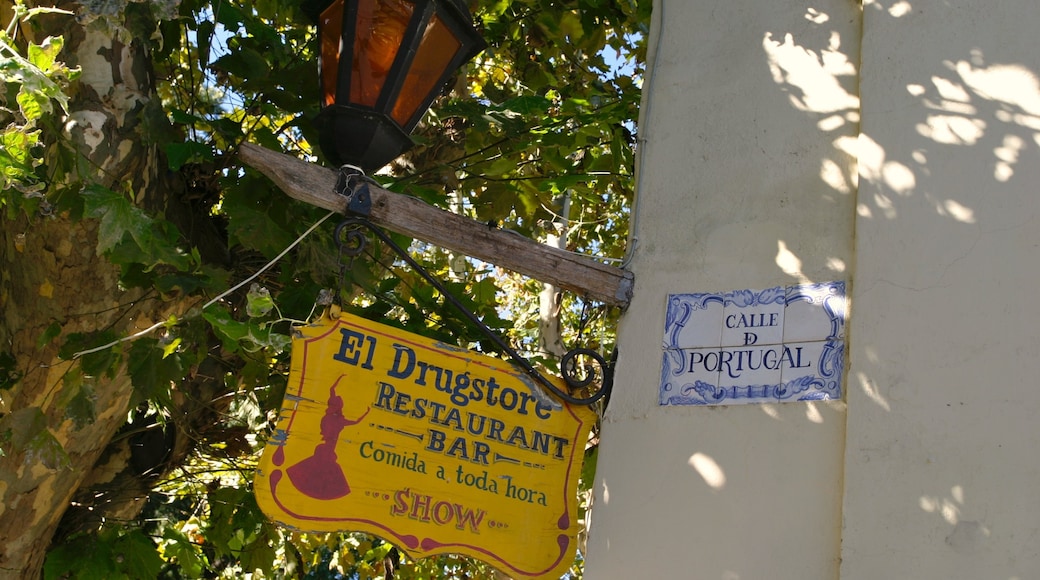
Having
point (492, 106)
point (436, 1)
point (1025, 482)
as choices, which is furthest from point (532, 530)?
point (492, 106)

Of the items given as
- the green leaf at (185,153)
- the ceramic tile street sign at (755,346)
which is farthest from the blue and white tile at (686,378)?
the green leaf at (185,153)

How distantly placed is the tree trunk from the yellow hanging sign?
1.31m

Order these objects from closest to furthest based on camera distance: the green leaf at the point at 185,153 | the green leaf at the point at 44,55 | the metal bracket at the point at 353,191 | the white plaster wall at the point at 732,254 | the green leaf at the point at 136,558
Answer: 1. the green leaf at the point at 44,55
2. the white plaster wall at the point at 732,254
3. the metal bracket at the point at 353,191
4. the green leaf at the point at 185,153
5. the green leaf at the point at 136,558

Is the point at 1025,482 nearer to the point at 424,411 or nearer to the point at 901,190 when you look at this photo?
the point at 901,190

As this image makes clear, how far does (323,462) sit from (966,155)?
2.21 metres

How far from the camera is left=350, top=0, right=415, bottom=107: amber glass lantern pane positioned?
3.51m

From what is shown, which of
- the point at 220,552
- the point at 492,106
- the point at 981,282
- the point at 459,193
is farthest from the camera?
the point at 459,193

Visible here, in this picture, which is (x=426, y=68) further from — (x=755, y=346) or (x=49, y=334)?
(x=49, y=334)

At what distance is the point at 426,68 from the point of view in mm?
3637

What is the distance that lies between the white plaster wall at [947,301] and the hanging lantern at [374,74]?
150 centimetres

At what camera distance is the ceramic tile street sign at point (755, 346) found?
3428 millimetres

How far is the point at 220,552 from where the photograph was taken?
545cm

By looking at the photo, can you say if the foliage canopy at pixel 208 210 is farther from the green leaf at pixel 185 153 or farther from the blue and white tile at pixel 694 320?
the blue and white tile at pixel 694 320

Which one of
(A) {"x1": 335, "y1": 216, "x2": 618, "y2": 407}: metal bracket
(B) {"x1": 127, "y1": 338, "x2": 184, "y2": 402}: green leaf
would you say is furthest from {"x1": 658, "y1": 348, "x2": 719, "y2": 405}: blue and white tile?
(B) {"x1": 127, "y1": 338, "x2": 184, "y2": 402}: green leaf
